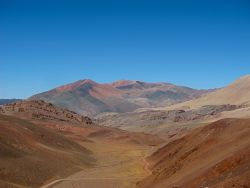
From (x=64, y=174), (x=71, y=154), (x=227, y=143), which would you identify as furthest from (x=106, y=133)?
(x=227, y=143)

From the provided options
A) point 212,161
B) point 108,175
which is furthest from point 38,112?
point 212,161

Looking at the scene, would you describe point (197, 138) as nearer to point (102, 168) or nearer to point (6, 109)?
point (102, 168)

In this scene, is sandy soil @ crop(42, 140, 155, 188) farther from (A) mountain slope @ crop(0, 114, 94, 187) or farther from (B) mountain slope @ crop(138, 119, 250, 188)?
(B) mountain slope @ crop(138, 119, 250, 188)

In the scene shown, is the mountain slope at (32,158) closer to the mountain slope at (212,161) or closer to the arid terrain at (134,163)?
the arid terrain at (134,163)

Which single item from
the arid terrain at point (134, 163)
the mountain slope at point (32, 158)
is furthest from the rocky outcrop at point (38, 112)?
the mountain slope at point (32, 158)

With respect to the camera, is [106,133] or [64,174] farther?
[106,133]

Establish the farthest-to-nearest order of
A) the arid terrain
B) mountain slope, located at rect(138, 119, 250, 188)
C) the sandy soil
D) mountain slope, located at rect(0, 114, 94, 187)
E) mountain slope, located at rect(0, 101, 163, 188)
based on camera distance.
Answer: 1. the sandy soil
2. mountain slope, located at rect(0, 101, 163, 188)
3. mountain slope, located at rect(0, 114, 94, 187)
4. the arid terrain
5. mountain slope, located at rect(138, 119, 250, 188)

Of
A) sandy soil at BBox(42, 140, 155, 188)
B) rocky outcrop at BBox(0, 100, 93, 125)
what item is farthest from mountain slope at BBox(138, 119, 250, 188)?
rocky outcrop at BBox(0, 100, 93, 125)

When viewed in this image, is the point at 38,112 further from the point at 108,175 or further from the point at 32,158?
the point at 108,175
